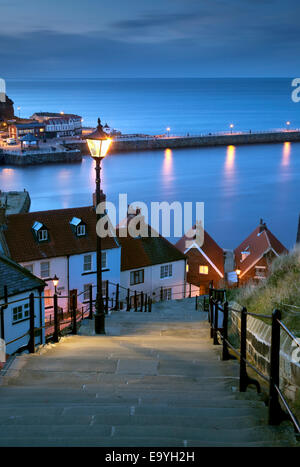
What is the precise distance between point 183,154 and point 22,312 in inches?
4448

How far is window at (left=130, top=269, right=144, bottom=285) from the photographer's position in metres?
33.8

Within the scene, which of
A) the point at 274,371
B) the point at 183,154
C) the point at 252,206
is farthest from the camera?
the point at 183,154

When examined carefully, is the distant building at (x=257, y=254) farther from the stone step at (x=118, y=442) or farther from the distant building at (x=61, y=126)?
the distant building at (x=61, y=126)

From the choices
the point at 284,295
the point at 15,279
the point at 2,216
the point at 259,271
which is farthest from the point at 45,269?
the point at 284,295

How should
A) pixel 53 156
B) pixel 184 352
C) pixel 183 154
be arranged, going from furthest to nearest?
pixel 183 154 → pixel 53 156 → pixel 184 352

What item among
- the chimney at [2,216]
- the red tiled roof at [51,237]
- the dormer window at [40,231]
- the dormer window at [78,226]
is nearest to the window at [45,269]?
the red tiled roof at [51,237]

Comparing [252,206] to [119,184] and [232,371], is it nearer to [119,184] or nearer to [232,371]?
[119,184]

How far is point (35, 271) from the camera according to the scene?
97.8ft

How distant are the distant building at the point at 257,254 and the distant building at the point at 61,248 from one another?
13706mm

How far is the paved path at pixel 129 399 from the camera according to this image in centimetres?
438

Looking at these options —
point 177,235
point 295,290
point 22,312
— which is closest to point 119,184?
point 177,235

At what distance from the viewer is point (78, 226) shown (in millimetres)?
32000

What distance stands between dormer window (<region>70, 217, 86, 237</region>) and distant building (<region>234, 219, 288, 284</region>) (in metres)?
14.3

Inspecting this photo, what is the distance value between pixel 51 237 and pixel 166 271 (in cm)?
797
